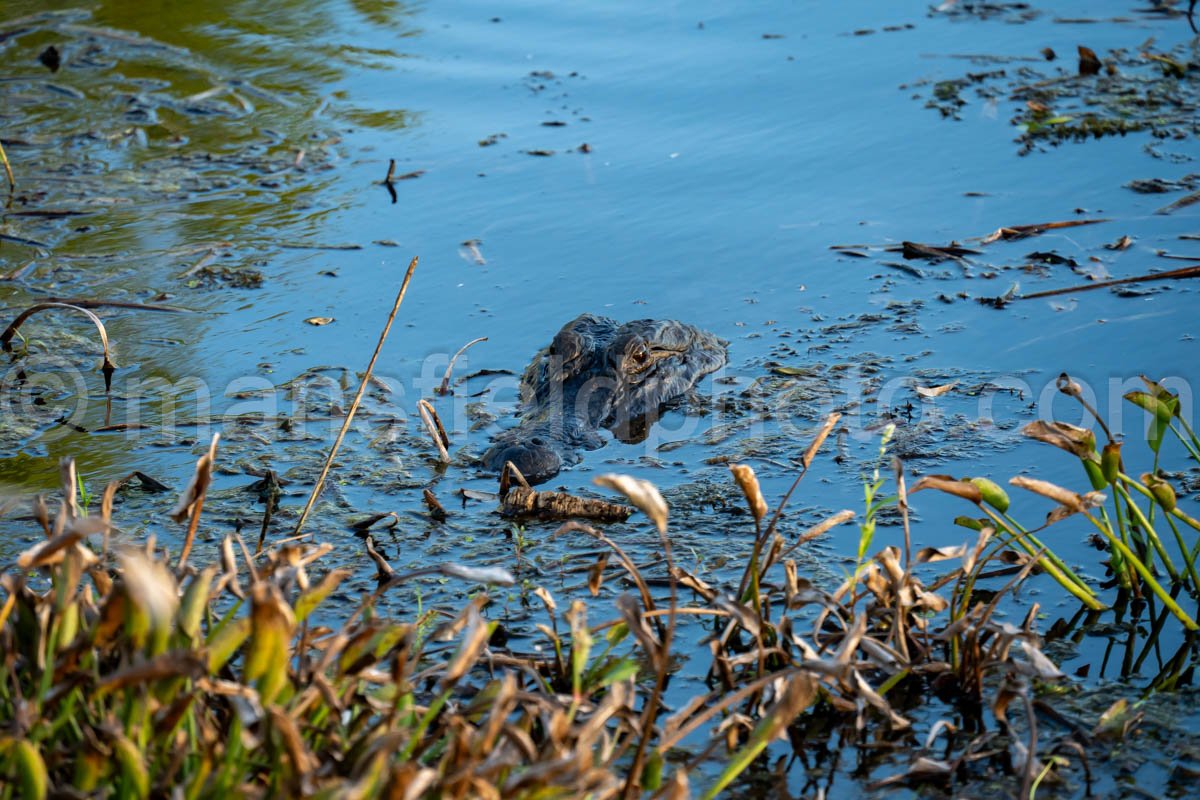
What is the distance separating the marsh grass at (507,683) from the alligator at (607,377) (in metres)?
1.64

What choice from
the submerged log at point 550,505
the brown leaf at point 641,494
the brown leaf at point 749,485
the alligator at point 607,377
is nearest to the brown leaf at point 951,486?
the brown leaf at point 749,485

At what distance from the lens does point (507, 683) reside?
214cm

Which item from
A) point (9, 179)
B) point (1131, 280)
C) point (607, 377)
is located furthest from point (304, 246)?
point (1131, 280)

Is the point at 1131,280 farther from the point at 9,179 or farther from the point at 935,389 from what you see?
the point at 9,179

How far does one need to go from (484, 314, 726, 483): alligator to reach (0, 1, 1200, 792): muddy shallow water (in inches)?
6.0

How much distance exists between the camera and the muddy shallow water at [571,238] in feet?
15.2

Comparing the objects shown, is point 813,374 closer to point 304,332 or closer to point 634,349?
point 634,349

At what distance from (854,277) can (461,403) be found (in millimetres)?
2126

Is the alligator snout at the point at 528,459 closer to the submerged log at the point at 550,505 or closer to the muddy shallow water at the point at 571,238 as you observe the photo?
the muddy shallow water at the point at 571,238

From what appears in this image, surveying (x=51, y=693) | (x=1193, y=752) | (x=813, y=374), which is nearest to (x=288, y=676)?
(x=51, y=693)

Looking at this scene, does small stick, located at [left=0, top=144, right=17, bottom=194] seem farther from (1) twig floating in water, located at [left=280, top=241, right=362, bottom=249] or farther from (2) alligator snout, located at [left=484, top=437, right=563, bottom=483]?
(2) alligator snout, located at [left=484, top=437, right=563, bottom=483]

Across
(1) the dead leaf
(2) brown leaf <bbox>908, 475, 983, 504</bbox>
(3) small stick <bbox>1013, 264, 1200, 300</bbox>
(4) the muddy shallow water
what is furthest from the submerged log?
(3) small stick <bbox>1013, 264, 1200, 300</bbox>

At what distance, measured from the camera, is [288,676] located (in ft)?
7.50

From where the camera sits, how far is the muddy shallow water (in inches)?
182
